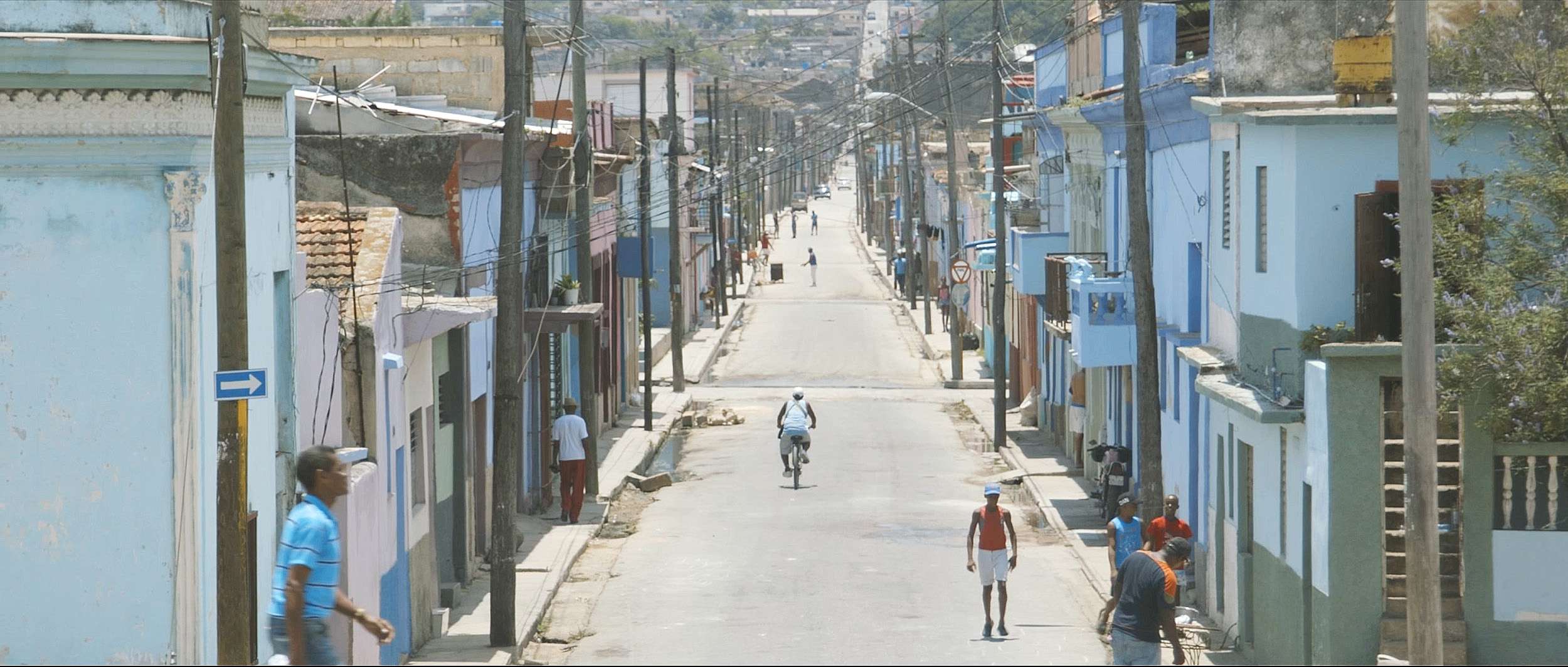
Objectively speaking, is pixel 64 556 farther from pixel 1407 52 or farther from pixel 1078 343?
pixel 1078 343

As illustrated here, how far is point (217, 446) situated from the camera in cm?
1164

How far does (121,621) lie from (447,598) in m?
7.28

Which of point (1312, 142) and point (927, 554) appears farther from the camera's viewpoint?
point (927, 554)

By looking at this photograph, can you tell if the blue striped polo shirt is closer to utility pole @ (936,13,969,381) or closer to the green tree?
the green tree

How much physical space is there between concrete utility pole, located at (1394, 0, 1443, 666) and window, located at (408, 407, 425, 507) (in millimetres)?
9352

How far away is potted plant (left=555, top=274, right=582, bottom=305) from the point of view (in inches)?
997

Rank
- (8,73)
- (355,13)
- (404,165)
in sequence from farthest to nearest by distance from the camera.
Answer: (355,13) < (404,165) < (8,73)

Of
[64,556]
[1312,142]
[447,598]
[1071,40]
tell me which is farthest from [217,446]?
[1071,40]

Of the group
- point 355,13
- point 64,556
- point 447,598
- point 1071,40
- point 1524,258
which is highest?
point 355,13

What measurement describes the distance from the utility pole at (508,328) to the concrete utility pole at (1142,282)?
19.1 feet

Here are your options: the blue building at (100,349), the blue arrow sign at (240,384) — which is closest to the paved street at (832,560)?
the blue building at (100,349)

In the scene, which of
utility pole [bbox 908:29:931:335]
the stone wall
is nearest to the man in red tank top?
the stone wall

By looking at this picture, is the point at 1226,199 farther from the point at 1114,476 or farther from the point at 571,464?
the point at 571,464

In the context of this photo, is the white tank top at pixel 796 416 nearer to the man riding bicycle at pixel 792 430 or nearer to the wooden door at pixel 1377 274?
the man riding bicycle at pixel 792 430
